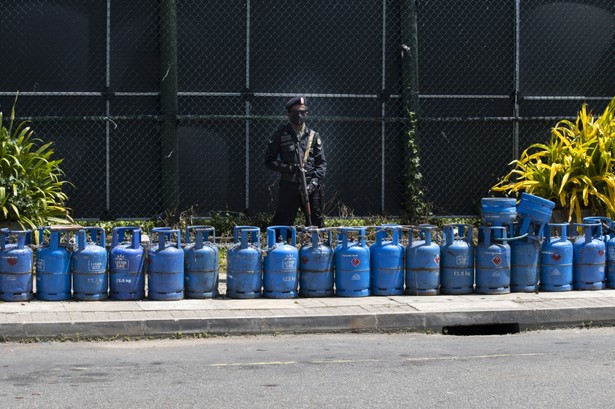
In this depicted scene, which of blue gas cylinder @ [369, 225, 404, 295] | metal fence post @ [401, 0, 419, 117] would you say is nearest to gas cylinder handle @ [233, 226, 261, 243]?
blue gas cylinder @ [369, 225, 404, 295]

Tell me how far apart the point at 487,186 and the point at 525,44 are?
7.51 ft

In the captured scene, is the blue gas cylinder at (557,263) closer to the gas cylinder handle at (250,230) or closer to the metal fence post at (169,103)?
the gas cylinder handle at (250,230)

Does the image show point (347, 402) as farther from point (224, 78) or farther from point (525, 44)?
point (525, 44)

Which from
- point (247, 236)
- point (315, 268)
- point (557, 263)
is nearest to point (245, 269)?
point (247, 236)

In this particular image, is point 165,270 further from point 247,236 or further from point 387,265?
point 387,265

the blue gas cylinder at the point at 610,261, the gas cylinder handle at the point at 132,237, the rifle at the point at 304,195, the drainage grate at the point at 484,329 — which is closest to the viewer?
the drainage grate at the point at 484,329

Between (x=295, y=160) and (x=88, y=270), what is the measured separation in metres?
3.43

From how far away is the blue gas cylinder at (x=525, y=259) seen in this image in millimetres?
11906

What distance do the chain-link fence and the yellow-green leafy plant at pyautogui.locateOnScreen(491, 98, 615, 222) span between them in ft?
6.03

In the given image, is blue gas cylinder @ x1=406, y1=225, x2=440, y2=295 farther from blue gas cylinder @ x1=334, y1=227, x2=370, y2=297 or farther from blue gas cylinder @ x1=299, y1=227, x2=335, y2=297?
blue gas cylinder @ x1=299, y1=227, x2=335, y2=297

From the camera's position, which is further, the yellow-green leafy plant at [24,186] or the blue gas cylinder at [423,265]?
the yellow-green leafy plant at [24,186]

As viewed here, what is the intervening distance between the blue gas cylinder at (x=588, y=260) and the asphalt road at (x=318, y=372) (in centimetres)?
185

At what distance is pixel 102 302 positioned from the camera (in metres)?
11.0

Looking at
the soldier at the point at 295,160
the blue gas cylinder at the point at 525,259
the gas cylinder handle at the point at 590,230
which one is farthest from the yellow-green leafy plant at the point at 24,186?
the gas cylinder handle at the point at 590,230
